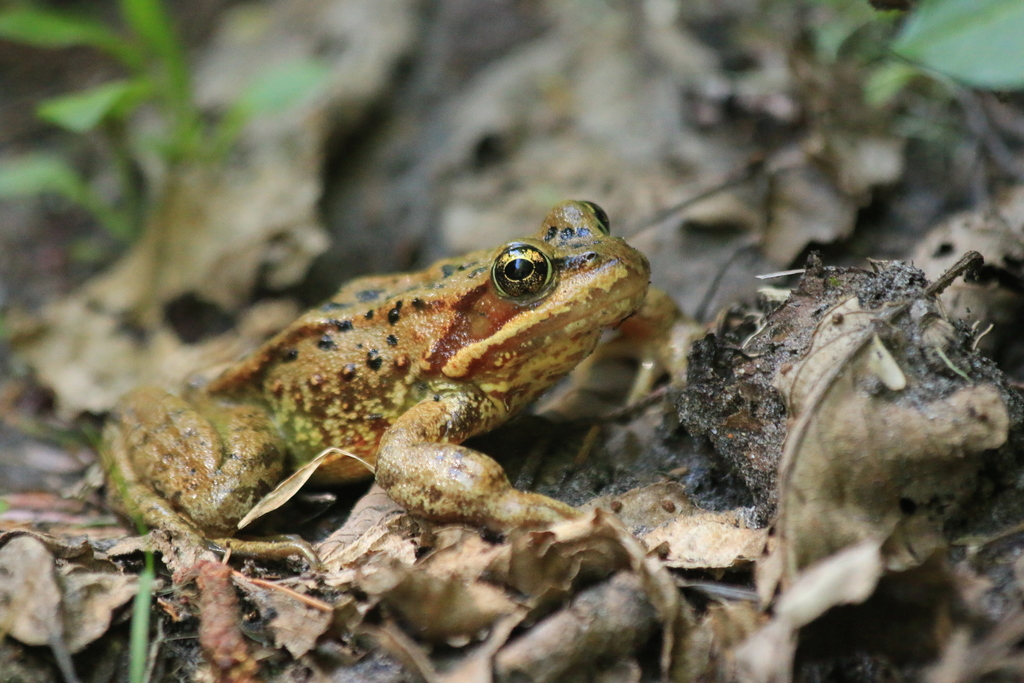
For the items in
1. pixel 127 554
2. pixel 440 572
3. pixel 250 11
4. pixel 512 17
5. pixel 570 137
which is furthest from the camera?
pixel 250 11

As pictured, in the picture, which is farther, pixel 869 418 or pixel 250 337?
pixel 250 337

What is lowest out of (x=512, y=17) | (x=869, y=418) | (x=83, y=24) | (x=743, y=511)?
(x=743, y=511)

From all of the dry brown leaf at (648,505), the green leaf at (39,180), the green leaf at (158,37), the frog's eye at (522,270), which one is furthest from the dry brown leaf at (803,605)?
the green leaf at (39,180)

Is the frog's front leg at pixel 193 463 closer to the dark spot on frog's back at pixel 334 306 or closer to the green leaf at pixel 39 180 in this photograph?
the dark spot on frog's back at pixel 334 306

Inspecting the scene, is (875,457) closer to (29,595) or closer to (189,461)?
(189,461)

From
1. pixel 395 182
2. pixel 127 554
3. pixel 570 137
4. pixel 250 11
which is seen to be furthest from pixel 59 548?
pixel 250 11

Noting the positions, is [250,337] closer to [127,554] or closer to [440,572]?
[127,554]

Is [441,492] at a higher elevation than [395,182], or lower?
lower

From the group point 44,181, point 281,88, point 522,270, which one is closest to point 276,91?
point 281,88
